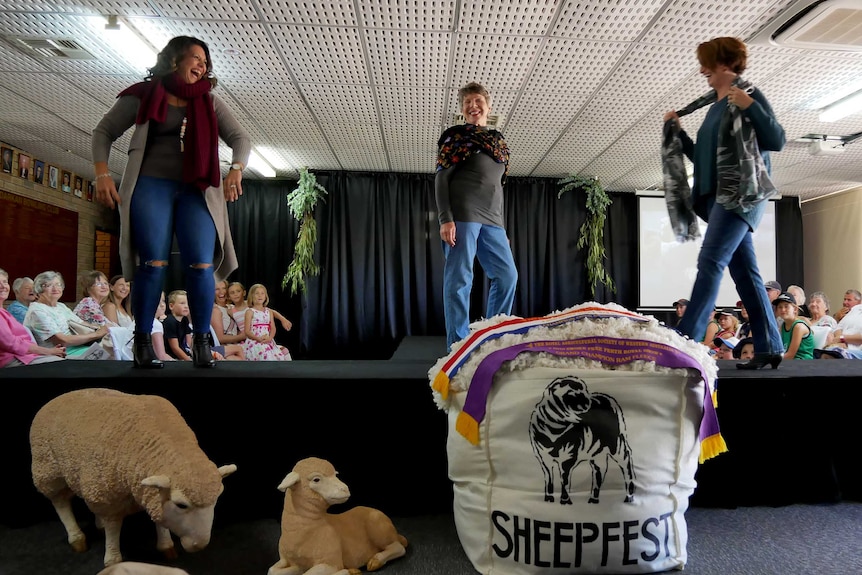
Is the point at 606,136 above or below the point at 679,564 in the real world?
above

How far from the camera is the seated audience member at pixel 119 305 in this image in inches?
146

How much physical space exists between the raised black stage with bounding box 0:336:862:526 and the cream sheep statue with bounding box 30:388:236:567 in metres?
0.29

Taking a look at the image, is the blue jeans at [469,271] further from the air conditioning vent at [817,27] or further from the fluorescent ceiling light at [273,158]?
the fluorescent ceiling light at [273,158]

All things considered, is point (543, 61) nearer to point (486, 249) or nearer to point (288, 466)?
point (486, 249)

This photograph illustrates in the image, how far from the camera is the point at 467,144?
209cm

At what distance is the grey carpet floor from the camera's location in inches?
51.5

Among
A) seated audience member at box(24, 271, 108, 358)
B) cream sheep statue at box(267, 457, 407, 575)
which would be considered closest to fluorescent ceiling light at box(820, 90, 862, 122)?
cream sheep statue at box(267, 457, 407, 575)

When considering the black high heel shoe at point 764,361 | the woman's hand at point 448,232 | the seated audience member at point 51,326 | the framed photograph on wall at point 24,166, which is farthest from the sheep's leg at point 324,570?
the framed photograph on wall at point 24,166

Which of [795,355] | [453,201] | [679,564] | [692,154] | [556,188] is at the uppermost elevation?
[556,188]

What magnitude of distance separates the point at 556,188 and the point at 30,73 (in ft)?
18.5

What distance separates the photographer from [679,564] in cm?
126

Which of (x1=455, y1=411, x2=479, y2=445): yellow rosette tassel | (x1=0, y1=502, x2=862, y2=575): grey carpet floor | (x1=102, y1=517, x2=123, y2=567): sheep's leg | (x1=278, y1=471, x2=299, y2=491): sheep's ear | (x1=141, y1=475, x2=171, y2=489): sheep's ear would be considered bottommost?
(x1=0, y1=502, x2=862, y2=575): grey carpet floor

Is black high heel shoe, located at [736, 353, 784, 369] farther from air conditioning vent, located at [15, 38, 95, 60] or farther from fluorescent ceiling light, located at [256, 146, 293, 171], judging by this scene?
fluorescent ceiling light, located at [256, 146, 293, 171]

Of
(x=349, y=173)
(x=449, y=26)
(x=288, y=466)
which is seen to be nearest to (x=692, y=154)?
(x=449, y=26)
